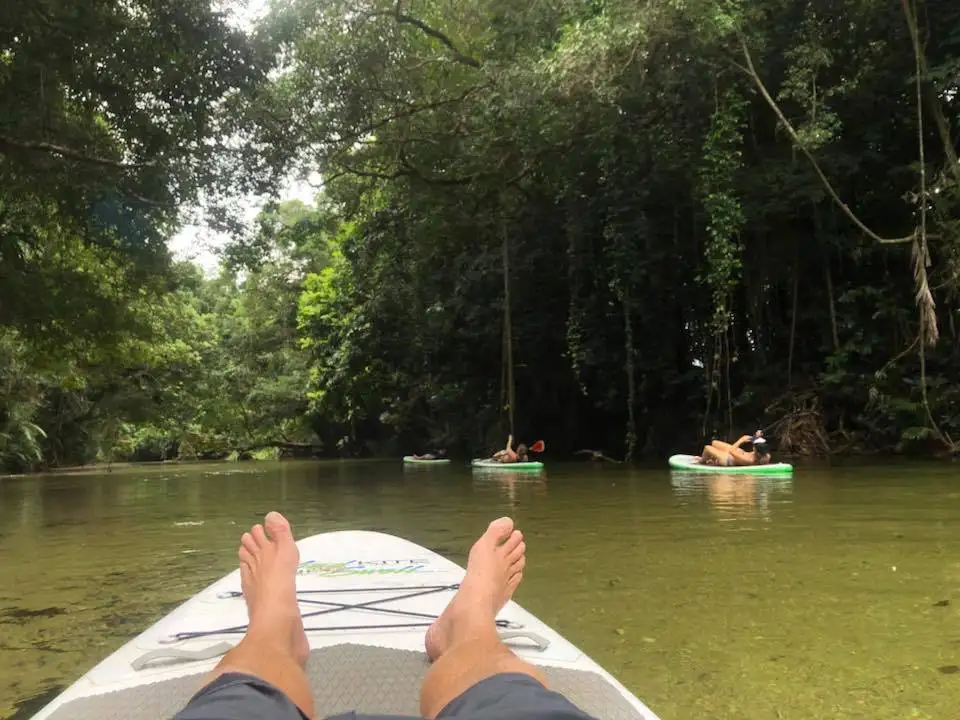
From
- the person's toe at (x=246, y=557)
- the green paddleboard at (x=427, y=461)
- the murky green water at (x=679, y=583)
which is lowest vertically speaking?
the green paddleboard at (x=427, y=461)

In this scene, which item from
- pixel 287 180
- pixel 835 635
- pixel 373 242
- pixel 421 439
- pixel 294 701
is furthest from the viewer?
pixel 421 439

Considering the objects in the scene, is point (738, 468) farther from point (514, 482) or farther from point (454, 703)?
point (454, 703)

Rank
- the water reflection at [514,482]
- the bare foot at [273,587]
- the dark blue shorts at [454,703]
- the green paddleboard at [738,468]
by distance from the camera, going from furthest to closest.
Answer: the green paddleboard at [738,468] < the water reflection at [514,482] < the bare foot at [273,587] < the dark blue shorts at [454,703]

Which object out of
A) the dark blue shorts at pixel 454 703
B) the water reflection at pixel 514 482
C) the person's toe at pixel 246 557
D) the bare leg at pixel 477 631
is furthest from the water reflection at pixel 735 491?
the dark blue shorts at pixel 454 703

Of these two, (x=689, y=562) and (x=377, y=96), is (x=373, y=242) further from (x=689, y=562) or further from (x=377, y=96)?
(x=689, y=562)

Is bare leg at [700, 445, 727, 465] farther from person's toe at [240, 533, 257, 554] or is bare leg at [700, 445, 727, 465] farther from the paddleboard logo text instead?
person's toe at [240, 533, 257, 554]

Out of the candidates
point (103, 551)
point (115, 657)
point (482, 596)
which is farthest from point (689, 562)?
point (103, 551)

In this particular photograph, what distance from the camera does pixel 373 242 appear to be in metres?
17.8

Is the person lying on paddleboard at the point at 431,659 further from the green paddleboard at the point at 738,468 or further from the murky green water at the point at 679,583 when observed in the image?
the green paddleboard at the point at 738,468

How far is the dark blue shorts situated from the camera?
1.08m

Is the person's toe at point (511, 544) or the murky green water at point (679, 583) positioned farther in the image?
the person's toe at point (511, 544)

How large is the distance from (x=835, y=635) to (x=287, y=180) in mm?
10778

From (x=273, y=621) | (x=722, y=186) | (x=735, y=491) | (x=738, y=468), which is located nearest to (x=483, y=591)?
(x=273, y=621)

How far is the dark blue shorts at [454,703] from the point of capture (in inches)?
42.4
